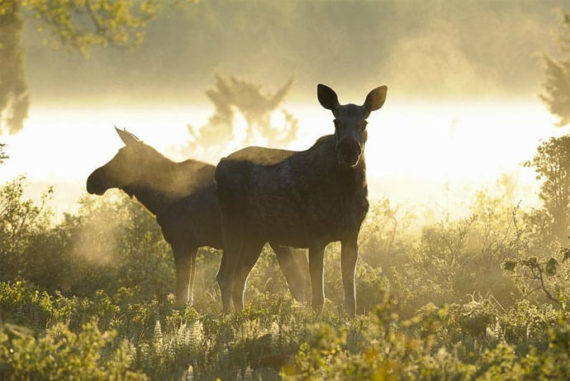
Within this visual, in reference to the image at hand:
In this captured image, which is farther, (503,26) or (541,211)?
(503,26)

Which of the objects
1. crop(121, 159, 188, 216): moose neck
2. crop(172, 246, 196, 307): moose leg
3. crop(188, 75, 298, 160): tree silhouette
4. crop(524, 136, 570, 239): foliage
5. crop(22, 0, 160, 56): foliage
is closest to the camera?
crop(172, 246, 196, 307): moose leg

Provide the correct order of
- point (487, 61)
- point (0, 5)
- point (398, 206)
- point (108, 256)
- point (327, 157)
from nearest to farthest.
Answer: point (327, 157), point (0, 5), point (108, 256), point (398, 206), point (487, 61)

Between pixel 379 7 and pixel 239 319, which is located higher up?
pixel 379 7

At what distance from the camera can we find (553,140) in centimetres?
1595

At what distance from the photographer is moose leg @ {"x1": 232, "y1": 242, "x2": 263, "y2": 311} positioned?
1133 cm

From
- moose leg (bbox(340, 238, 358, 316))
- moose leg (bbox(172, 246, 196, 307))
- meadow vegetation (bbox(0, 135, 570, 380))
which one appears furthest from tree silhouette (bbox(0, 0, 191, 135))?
moose leg (bbox(340, 238, 358, 316))

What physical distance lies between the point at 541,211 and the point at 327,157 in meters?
8.37

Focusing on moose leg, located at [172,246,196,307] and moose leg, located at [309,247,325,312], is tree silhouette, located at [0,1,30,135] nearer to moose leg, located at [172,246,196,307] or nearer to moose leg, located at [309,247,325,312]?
moose leg, located at [172,246,196,307]

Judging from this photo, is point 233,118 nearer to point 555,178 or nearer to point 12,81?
point 12,81

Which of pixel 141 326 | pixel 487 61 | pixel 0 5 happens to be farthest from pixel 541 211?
pixel 487 61

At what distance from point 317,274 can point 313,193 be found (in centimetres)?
100

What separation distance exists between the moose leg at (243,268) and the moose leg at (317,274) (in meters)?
1.44

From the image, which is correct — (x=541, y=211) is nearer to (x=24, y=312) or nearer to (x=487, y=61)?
(x=24, y=312)

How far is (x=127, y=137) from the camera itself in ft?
45.0
